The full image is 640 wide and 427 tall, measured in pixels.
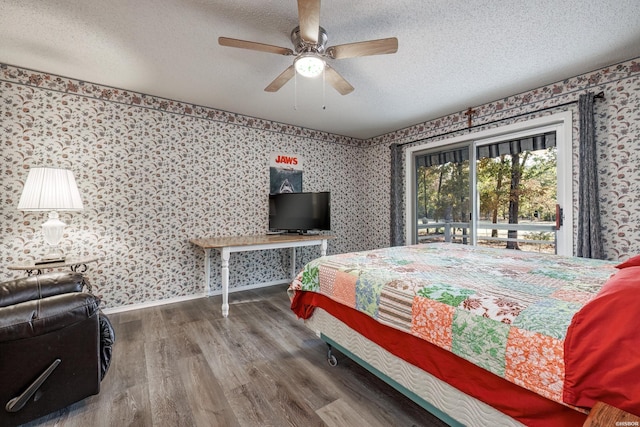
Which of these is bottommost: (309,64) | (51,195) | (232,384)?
(232,384)

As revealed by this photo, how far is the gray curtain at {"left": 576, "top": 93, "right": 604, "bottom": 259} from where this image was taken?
8.61ft

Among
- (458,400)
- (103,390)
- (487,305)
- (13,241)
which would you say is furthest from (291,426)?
(13,241)

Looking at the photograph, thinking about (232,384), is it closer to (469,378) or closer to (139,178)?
(469,378)

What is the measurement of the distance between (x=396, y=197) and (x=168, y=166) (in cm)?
336

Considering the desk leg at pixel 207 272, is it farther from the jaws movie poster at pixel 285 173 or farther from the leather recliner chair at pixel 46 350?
the leather recliner chair at pixel 46 350

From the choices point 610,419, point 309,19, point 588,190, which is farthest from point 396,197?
point 610,419

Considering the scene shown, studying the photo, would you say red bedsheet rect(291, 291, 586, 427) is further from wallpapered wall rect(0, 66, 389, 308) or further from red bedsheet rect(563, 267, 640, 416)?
wallpapered wall rect(0, 66, 389, 308)

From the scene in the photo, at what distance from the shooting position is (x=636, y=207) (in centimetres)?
251

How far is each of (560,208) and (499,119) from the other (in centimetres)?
125

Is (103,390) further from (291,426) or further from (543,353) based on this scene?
(543,353)

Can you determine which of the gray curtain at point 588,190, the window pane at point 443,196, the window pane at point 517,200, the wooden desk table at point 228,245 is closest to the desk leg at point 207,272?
the wooden desk table at point 228,245

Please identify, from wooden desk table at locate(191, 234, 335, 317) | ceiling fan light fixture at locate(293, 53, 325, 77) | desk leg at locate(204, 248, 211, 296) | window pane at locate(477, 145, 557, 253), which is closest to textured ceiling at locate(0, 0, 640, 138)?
ceiling fan light fixture at locate(293, 53, 325, 77)

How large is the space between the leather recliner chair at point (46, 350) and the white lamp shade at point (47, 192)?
959mm

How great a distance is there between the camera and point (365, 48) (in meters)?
1.85
